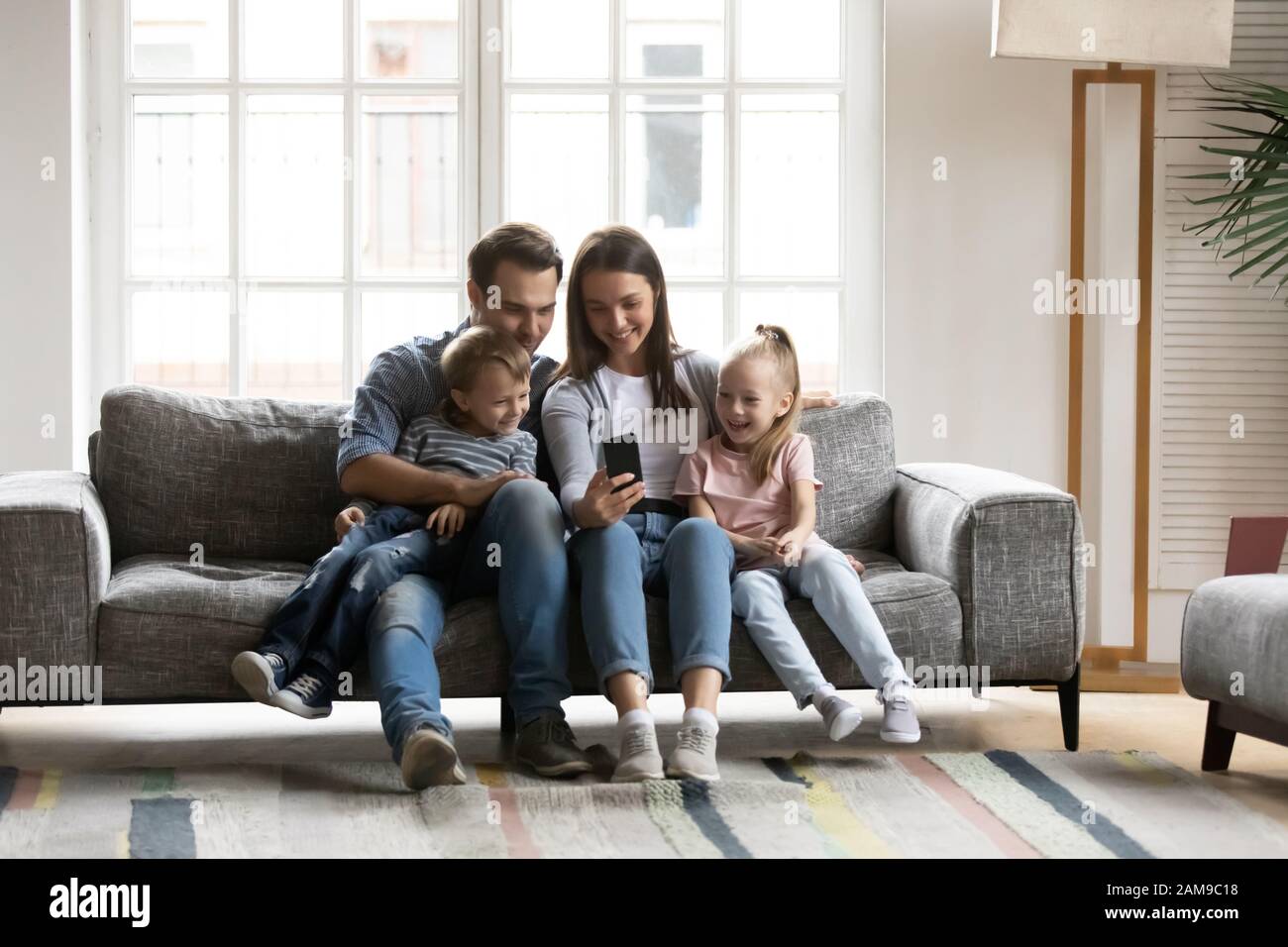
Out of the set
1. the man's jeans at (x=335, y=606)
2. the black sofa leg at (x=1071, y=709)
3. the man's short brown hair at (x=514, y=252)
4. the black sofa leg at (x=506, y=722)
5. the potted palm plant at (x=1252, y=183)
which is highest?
the potted palm plant at (x=1252, y=183)

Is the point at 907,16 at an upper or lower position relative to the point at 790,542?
upper

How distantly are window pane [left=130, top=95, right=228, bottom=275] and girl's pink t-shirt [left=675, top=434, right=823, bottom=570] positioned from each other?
5.07 feet

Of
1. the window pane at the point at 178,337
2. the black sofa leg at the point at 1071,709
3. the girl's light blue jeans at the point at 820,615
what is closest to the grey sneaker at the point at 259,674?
the girl's light blue jeans at the point at 820,615

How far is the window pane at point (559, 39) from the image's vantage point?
3.46m

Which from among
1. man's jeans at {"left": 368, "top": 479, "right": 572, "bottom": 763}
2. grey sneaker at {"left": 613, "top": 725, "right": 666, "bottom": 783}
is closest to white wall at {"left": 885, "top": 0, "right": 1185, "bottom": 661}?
man's jeans at {"left": 368, "top": 479, "right": 572, "bottom": 763}

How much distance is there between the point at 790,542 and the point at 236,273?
1.73 meters

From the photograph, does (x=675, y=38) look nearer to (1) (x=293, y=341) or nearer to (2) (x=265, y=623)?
(1) (x=293, y=341)

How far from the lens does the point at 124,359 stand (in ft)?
11.4

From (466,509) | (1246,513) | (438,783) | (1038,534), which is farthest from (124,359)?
(1246,513)

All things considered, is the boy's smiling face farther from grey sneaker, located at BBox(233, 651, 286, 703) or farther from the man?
grey sneaker, located at BBox(233, 651, 286, 703)

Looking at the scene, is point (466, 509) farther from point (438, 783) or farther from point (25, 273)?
point (25, 273)

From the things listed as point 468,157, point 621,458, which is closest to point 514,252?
point 621,458

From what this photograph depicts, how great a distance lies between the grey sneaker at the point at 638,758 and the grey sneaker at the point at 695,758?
2 cm

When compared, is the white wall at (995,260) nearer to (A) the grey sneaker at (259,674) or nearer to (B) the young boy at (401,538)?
(B) the young boy at (401,538)
